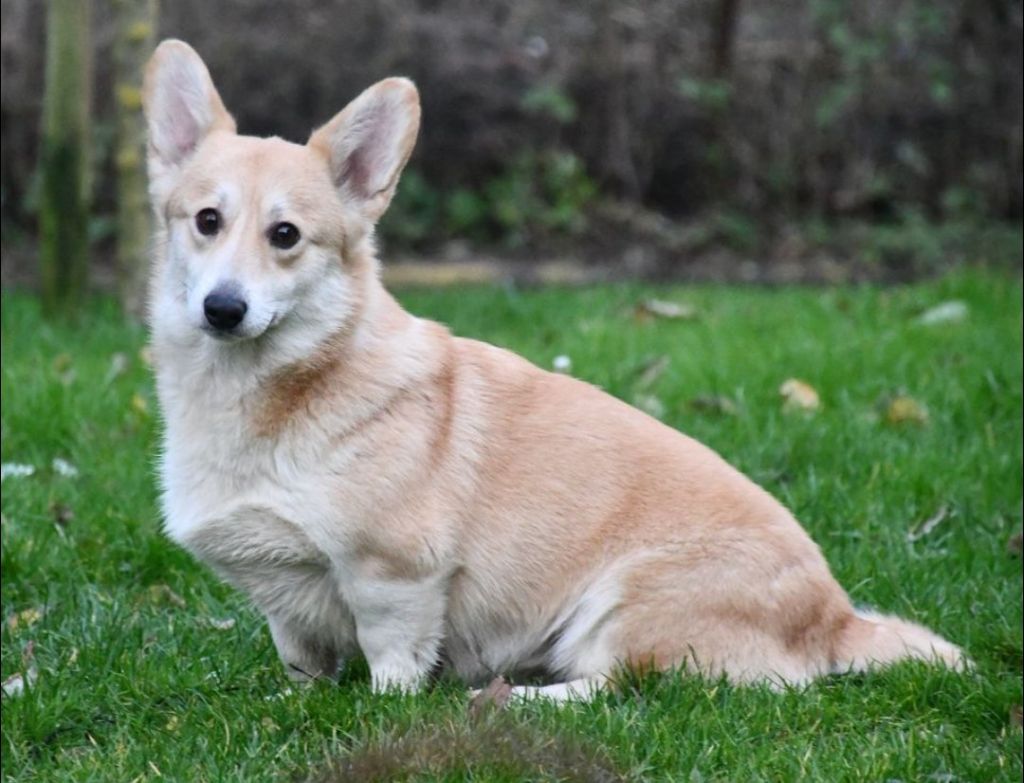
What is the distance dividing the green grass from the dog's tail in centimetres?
6

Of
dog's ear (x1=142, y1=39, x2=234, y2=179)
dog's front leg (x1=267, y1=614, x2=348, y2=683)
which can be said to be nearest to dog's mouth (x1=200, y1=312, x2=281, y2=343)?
dog's ear (x1=142, y1=39, x2=234, y2=179)

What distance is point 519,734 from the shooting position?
10.4 ft

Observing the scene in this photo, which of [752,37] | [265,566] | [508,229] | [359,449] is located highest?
[359,449]

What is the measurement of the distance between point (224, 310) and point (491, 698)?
3.58ft

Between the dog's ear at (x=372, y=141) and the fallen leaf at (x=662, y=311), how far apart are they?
12.6ft

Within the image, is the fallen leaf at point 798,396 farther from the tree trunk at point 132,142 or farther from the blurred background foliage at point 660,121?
the blurred background foliage at point 660,121

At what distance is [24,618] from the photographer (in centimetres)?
411

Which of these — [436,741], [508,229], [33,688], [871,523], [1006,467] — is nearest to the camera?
[436,741]

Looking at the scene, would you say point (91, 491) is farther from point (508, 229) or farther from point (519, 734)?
point (508, 229)

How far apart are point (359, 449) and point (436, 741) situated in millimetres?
780

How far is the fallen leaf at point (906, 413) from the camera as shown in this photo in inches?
225

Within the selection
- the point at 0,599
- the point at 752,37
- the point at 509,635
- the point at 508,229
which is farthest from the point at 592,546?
the point at 752,37

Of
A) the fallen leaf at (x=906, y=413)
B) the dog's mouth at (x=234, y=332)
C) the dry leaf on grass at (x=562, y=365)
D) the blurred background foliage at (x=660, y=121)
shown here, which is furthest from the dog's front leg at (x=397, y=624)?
the blurred background foliage at (x=660, y=121)

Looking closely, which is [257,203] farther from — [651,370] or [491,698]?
[651,370]
